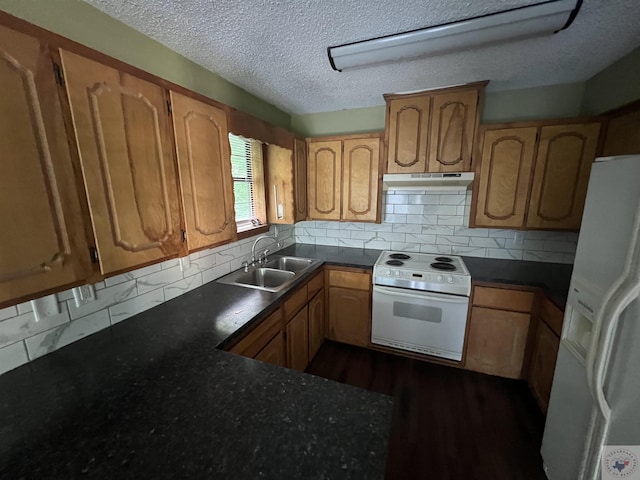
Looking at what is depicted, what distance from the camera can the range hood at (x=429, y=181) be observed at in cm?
211

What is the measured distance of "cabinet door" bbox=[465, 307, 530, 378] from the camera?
2.00 metres

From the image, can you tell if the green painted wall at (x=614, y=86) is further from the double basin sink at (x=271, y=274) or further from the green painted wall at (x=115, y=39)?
the green painted wall at (x=115, y=39)

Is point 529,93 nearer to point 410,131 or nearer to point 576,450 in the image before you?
point 410,131

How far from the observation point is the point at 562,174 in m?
1.95

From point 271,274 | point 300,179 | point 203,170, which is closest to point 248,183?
point 300,179

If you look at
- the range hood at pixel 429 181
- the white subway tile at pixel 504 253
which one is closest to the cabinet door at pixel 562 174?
the white subway tile at pixel 504 253

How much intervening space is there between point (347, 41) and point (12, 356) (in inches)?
82.0

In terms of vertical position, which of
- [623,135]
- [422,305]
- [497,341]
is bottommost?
[497,341]

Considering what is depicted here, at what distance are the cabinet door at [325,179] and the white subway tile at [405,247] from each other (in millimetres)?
691

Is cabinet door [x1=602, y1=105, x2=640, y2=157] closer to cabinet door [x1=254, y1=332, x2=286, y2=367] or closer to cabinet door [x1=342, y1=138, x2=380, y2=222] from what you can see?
cabinet door [x1=342, y1=138, x2=380, y2=222]

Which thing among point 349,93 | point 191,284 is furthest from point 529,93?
point 191,284

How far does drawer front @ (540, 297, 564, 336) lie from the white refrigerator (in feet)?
1.45

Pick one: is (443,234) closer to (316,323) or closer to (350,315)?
(350,315)

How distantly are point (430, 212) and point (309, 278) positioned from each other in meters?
1.41
